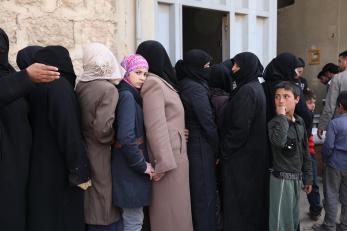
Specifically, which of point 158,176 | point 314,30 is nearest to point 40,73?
point 158,176

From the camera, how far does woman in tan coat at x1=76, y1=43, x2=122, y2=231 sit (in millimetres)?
2355

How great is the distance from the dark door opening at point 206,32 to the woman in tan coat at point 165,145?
2169mm

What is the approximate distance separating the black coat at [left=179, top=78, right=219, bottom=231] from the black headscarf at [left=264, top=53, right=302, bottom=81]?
0.73 meters

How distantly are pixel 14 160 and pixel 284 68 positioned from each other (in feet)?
7.44

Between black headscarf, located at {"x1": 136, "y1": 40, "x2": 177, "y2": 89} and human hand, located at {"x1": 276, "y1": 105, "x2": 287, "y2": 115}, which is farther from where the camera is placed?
human hand, located at {"x1": 276, "y1": 105, "x2": 287, "y2": 115}

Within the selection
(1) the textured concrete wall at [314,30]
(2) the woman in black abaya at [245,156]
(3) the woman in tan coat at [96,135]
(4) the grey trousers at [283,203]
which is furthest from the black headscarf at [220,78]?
(1) the textured concrete wall at [314,30]

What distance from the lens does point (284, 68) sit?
10.5 ft

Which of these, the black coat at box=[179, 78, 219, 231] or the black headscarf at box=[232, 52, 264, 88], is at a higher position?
the black headscarf at box=[232, 52, 264, 88]

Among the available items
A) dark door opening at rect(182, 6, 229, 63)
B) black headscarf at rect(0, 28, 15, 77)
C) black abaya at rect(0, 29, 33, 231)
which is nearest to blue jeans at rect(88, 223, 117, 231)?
black abaya at rect(0, 29, 33, 231)

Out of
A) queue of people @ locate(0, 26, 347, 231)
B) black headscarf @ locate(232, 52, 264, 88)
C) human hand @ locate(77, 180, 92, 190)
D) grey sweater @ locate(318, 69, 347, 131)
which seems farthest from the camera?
grey sweater @ locate(318, 69, 347, 131)

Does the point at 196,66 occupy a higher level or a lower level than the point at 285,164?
higher

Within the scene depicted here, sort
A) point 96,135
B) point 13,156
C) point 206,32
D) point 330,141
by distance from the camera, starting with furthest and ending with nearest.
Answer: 1. point 206,32
2. point 330,141
3. point 96,135
4. point 13,156

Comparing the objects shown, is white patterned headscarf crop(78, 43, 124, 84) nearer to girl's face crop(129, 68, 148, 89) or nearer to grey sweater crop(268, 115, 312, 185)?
girl's face crop(129, 68, 148, 89)

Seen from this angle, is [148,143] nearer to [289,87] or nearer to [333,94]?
[289,87]
